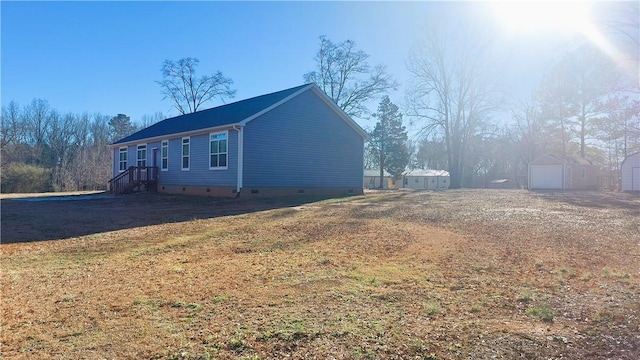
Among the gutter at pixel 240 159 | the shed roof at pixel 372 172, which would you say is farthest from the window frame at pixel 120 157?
the shed roof at pixel 372 172

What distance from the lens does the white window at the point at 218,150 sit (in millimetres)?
18188

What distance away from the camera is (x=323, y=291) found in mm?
4699

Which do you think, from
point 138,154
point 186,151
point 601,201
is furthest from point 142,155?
point 601,201

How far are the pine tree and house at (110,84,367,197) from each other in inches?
1110

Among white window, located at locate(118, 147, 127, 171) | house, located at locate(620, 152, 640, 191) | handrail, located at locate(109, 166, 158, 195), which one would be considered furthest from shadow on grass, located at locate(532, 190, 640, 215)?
white window, located at locate(118, 147, 127, 171)

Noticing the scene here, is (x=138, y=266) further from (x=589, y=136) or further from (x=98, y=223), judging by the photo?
(x=589, y=136)

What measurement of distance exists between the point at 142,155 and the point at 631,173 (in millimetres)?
31237

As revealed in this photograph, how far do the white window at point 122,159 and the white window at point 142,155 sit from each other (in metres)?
2.62

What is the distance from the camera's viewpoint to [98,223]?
1038 cm

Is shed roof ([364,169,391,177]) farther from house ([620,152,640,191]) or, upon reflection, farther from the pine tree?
house ([620,152,640,191])

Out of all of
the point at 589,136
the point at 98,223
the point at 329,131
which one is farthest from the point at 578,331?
the point at 589,136

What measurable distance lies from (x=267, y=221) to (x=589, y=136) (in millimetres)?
37494

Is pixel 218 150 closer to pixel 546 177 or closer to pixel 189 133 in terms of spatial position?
pixel 189 133

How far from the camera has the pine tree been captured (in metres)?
49.4
